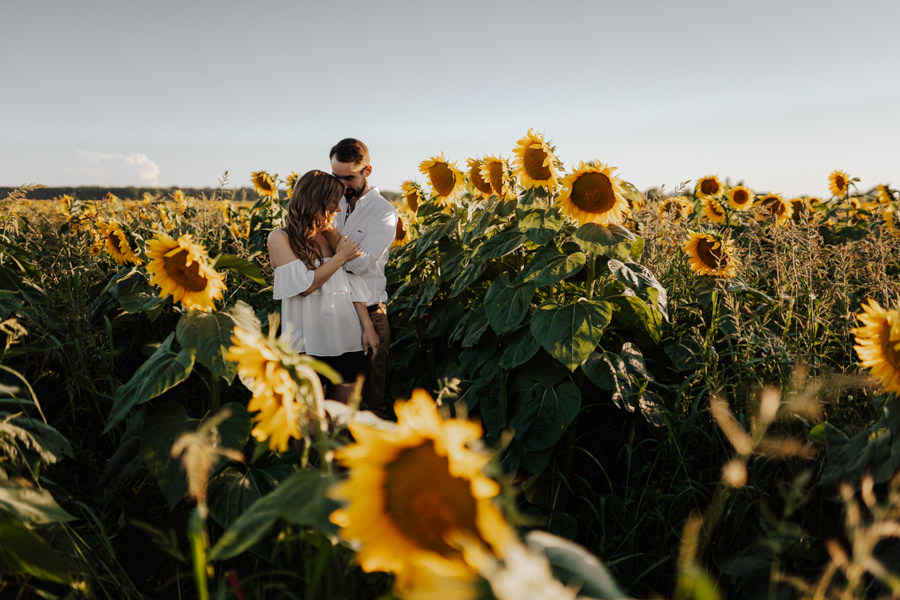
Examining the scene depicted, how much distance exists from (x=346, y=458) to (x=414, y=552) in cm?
18

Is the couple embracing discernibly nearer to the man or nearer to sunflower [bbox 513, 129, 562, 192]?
the man

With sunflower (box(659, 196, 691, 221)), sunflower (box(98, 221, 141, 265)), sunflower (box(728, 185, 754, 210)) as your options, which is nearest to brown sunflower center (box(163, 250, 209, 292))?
sunflower (box(98, 221, 141, 265))

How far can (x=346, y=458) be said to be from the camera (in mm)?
872

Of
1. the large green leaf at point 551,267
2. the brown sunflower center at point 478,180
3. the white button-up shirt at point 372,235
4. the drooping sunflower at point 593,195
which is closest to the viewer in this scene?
the large green leaf at point 551,267

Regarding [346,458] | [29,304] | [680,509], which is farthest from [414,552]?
[29,304]

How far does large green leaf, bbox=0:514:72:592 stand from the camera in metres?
1.19

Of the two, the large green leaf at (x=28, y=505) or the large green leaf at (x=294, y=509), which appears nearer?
the large green leaf at (x=294, y=509)

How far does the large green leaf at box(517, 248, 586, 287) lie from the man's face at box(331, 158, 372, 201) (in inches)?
49.7

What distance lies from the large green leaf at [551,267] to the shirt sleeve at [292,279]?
3.70 ft

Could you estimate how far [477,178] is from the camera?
3350 mm

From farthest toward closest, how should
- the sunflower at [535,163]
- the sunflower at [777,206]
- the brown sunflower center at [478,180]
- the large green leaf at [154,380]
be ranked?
the sunflower at [777,206] → the brown sunflower center at [478,180] → the sunflower at [535,163] → the large green leaf at [154,380]

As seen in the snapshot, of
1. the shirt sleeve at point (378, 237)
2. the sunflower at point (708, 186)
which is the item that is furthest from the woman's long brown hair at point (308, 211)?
the sunflower at point (708, 186)

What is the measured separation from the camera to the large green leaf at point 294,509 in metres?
0.88

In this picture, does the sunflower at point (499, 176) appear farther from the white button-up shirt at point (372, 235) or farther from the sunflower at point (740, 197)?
the sunflower at point (740, 197)
